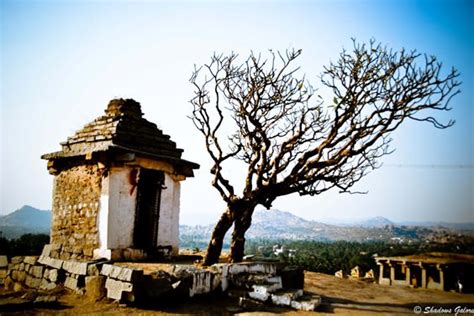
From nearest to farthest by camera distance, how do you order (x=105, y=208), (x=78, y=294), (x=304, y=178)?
(x=78, y=294) < (x=105, y=208) < (x=304, y=178)

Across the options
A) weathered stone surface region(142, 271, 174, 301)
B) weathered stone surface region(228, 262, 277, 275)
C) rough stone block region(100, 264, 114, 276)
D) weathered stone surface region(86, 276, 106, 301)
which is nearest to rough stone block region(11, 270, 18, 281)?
weathered stone surface region(86, 276, 106, 301)

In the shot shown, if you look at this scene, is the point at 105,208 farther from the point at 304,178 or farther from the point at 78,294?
the point at 304,178

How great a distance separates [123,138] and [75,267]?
13.6 ft

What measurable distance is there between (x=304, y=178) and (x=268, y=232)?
15916 cm

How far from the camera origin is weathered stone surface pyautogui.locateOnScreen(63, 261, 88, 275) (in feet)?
30.4

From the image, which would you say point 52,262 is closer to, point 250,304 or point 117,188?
point 117,188

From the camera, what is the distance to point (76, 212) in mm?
11383

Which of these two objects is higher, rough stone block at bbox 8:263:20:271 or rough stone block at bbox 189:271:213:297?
rough stone block at bbox 189:271:213:297

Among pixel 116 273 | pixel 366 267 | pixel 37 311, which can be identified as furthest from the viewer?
pixel 366 267

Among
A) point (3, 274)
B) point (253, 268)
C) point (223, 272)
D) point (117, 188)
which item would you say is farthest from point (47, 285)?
point (253, 268)

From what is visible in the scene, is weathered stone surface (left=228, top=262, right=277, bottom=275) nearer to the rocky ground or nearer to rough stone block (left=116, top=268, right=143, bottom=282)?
the rocky ground

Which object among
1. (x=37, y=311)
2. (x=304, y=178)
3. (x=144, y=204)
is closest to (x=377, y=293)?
(x=304, y=178)

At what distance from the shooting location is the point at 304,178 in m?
11.5

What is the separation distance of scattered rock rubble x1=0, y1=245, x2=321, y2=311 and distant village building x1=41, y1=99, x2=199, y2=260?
36.2 inches
